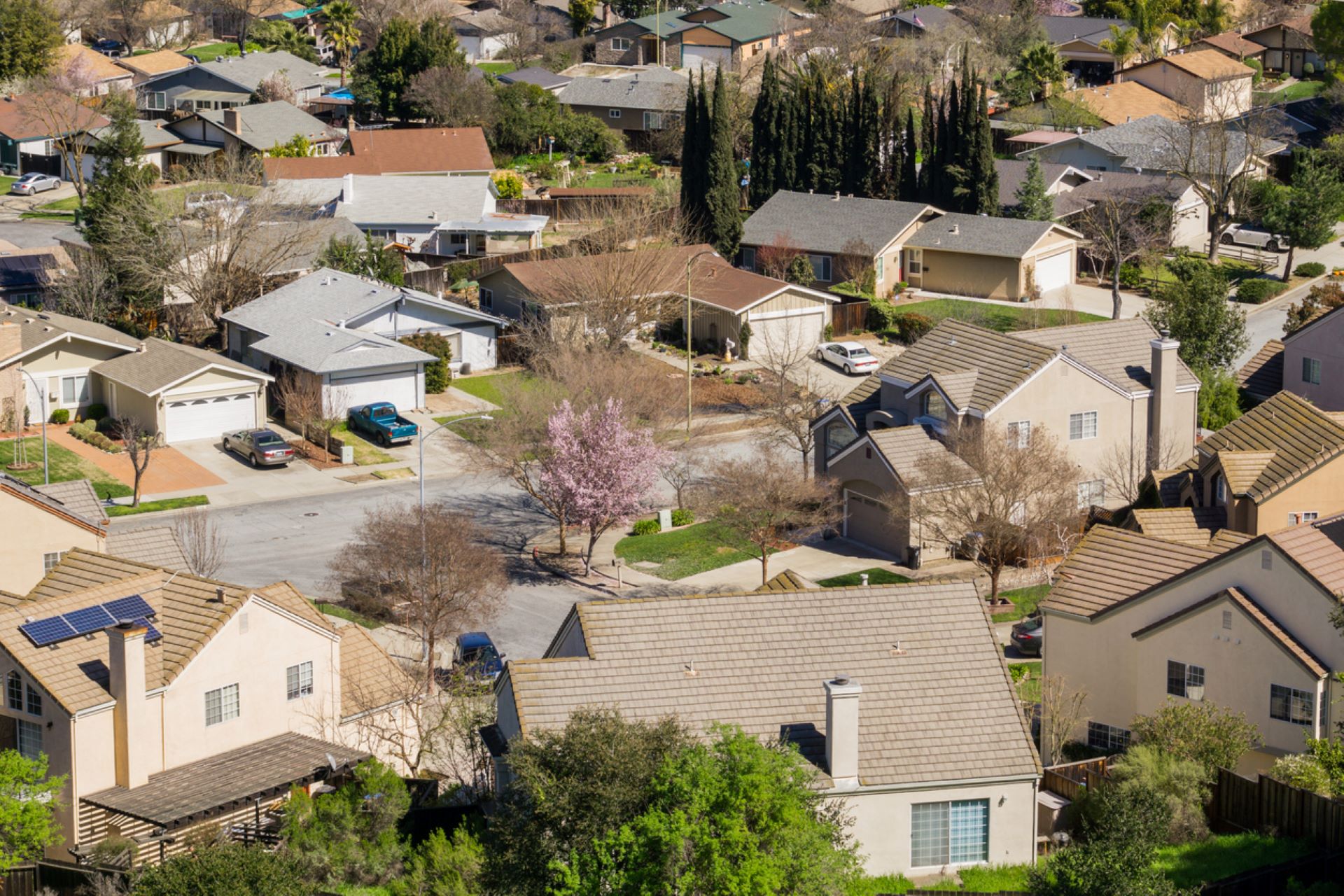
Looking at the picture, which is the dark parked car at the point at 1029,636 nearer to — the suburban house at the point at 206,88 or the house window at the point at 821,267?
the house window at the point at 821,267

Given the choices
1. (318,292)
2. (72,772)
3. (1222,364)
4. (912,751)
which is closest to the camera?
(912,751)

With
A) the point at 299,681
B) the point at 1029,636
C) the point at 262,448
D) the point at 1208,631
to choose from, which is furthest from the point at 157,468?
the point at 1208,631

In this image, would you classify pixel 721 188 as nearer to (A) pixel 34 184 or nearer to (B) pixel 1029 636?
(B) pixel 1029 636

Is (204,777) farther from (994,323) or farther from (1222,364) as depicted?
(994,323)

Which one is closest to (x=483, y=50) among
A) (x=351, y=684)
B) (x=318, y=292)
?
(x=318, y=292)

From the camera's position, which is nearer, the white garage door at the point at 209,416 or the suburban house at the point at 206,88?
the white garage door at the point at 209,416

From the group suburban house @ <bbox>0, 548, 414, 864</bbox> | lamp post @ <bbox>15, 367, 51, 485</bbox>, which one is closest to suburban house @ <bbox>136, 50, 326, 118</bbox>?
lamp post @ <bbox>15, 367, 51, 485</bbox>

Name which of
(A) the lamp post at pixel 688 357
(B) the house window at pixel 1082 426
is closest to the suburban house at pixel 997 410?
(B) the house window at pixel 1082 426
